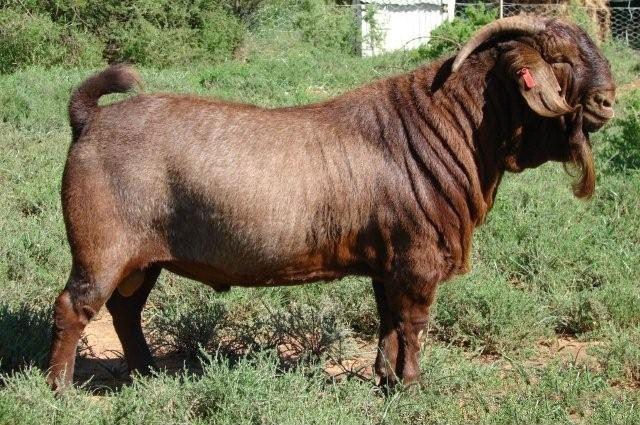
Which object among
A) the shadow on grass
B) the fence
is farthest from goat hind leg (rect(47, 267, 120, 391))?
the fence

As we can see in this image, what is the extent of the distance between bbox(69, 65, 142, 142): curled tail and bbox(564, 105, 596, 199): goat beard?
2318 mm

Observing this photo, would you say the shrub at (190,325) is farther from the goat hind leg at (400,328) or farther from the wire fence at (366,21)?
the wire fence at (366,21)

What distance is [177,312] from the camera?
6.31m

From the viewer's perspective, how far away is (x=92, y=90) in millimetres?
5316

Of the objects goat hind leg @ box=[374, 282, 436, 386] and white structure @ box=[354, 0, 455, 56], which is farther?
white structure @ box=[354, 0, 455, 56]

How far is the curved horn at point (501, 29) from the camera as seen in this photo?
202 inches

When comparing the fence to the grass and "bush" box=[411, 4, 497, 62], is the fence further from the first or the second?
the grass

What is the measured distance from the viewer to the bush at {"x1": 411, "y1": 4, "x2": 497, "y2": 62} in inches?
619

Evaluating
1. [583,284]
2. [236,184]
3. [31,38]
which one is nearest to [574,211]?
[583,284]

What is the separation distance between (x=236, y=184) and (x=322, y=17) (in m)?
15.6

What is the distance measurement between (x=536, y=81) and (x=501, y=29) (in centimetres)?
36

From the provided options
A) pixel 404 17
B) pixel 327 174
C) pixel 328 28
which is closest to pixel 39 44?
pixel 328 28

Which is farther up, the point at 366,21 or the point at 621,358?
the point at 621,358

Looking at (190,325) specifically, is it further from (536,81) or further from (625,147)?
(625,147)
